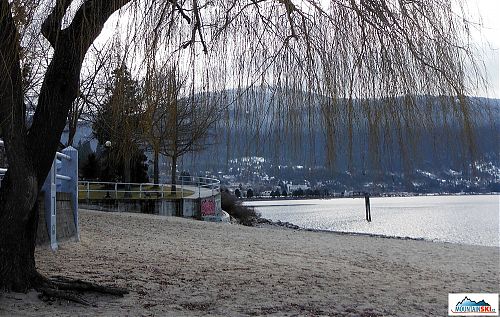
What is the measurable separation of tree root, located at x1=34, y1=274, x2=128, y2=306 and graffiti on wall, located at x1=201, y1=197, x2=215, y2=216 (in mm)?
27417

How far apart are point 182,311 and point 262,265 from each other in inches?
162

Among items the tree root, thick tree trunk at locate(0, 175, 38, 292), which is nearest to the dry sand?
the tree root

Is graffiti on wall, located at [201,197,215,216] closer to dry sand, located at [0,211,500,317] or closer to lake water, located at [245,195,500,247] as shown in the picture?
lake water, located at [245,195,500,247]

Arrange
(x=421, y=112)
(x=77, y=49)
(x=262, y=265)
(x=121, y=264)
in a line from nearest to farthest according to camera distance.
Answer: (x=421, y=112) → (x=77, y=49) → (x=121, y=264) → (x=262, y=265)

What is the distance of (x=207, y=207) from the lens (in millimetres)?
34562

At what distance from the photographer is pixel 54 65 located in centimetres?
594

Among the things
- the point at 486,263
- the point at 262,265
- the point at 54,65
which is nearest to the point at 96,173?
the point at 486,263

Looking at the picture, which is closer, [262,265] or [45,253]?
[45,253]

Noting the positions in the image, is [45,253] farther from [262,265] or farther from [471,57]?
[471,57]

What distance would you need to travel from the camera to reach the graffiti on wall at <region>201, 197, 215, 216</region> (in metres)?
34.0

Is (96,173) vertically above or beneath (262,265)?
above

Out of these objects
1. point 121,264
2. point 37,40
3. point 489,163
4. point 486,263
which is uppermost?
point 37,40

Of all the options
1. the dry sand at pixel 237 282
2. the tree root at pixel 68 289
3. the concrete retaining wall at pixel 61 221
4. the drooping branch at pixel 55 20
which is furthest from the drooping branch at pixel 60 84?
the concrete retaining wall at pixel 61 221

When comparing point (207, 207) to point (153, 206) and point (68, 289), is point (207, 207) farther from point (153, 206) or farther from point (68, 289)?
point (68, 289)
